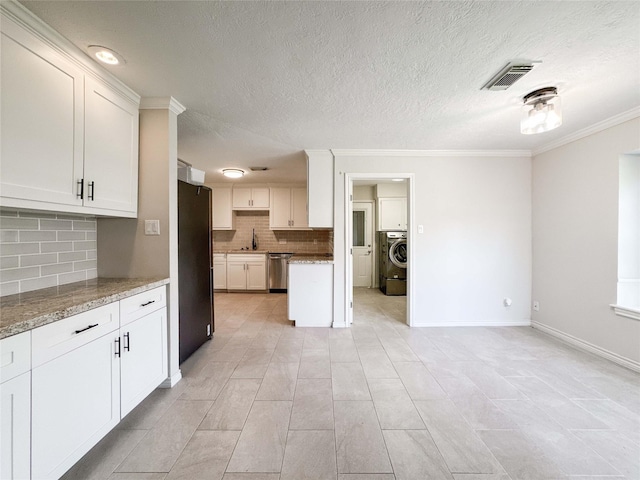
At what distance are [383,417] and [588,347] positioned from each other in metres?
2.53

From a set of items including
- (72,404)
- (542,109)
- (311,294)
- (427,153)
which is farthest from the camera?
(311,294)

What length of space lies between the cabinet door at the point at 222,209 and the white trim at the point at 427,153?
311 cm

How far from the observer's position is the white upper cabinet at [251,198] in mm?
5438

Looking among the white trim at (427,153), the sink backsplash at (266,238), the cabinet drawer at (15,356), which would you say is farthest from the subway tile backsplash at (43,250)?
the sink backsplash at (266,238)

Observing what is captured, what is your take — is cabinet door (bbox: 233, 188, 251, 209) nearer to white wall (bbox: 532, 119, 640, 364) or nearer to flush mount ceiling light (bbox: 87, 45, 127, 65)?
flush mount ceiling light (bbox: 87, 45, 127, 65)

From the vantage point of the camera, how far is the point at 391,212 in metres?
5.50

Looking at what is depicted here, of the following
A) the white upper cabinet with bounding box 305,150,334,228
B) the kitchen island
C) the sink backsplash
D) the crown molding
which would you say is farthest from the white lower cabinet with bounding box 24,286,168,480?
the sink backsplash

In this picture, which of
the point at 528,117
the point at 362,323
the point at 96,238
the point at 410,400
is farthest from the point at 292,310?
the point at 528,117

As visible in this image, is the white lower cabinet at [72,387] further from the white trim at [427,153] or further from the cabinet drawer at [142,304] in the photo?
the white trim at [427,153]

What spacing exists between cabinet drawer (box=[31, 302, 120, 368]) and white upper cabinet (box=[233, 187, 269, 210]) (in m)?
4.16

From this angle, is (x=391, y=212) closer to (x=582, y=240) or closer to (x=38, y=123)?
(x=582, y=240)

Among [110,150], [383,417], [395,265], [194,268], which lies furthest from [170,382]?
[395,265]

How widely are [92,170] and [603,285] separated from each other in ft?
14.5

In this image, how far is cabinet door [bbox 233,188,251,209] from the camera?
5.44 meters
